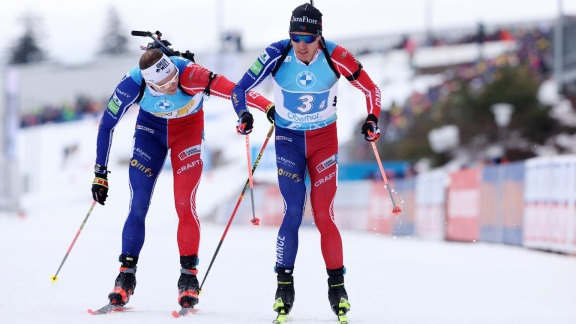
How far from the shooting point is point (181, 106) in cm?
805

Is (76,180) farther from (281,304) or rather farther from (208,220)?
(281,304)

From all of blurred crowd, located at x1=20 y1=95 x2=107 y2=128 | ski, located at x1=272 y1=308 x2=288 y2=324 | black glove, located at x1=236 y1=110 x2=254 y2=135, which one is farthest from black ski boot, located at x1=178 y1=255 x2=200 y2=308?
blurred crowd, located at x1=20 y1=95 x2=107 y2=128

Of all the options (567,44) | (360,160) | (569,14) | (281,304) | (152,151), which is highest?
(569,14)

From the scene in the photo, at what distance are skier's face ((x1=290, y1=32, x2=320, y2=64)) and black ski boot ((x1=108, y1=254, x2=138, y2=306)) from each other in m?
2.06

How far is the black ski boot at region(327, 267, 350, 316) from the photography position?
23.1ft

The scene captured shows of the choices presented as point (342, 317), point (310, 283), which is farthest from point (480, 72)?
point (342, 317)

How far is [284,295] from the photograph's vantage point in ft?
23.4

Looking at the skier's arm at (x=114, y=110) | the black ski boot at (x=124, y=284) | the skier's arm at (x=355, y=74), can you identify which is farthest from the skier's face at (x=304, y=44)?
the black ski boot at (x=124, y=284)

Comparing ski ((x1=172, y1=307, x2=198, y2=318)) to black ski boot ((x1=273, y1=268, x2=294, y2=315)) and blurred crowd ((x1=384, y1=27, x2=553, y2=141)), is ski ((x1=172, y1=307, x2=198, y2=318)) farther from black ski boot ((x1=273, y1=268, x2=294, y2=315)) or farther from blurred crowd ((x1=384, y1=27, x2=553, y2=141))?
blurred crowd ((x1=384, y1=27, x2=553, y2=141))

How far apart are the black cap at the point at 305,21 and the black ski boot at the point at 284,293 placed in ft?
5.37

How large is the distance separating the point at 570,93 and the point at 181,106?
101 feet

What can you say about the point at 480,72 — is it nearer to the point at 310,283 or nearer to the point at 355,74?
the point at 310,283

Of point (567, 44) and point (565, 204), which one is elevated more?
point (567, 44)

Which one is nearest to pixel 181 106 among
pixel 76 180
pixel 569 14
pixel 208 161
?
pixel 569 14
